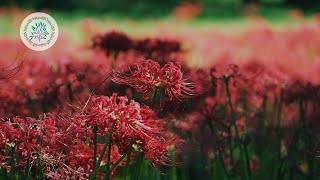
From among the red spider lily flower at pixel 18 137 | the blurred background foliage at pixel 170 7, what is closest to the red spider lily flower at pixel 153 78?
the red spider lily flower at pixel 18 137

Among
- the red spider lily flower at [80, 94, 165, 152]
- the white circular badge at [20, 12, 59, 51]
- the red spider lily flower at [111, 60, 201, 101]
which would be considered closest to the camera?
the red spider lily flower at [80, 94, 165, 152]

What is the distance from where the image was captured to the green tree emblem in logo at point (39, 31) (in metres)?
2.42

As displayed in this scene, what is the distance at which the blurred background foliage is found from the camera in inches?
303

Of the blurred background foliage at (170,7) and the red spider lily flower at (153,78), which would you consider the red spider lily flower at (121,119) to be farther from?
the blurred background foliage at (170,7)

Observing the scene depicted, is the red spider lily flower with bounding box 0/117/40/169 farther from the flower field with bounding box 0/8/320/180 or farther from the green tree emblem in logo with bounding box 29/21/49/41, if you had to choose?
the green tree emblem in logo with bounding box 29/21/49/41

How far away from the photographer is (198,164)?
2.64m

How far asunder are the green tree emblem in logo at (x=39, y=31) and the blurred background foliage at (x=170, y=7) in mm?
4558

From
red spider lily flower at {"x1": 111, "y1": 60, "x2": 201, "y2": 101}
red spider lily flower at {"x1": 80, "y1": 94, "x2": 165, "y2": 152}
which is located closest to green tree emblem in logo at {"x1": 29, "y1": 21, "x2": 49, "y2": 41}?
red spider lily flower at {"x1": 111, "y1": 60, "x2": 201, "y2": 101}

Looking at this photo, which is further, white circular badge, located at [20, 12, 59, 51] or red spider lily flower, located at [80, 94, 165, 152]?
white circular badge, located at [20, 12, 59, 51]

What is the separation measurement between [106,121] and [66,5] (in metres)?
6.17

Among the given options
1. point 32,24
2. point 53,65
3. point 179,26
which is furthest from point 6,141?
point 179,26

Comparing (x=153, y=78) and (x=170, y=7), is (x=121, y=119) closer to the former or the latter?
(x=153, y=78)

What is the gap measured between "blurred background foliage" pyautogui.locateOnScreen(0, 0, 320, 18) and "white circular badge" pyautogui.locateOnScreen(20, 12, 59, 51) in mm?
4555

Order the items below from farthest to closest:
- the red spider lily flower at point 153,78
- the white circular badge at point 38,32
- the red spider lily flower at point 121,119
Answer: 1. the white circular badge at point 38,32
2. the red spider lily flower at point 153,78
3. the red spider lily flower at point 121,119
